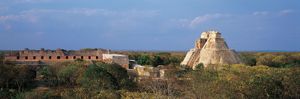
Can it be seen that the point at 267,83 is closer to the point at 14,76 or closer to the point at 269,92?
the point at 269,92

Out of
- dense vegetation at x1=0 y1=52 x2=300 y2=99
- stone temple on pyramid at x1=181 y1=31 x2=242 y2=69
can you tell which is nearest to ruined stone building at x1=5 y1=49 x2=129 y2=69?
dense vegetation at x1=0 y1=52 x2=300 y2=99

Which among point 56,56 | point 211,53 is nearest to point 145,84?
point 211,53

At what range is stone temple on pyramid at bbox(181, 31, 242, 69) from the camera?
46.8 m

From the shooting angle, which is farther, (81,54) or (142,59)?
(142,59)

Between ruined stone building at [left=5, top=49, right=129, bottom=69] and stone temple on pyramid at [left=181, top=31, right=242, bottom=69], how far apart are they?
792 centimetres

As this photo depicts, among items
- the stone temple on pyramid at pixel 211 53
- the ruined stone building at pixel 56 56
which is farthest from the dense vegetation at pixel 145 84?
the stone temple on pyramid at pixel 211 53

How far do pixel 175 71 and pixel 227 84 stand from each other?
52.0 feet

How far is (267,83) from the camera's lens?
24.4 meters

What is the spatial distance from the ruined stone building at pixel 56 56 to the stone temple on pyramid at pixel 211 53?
792 cm

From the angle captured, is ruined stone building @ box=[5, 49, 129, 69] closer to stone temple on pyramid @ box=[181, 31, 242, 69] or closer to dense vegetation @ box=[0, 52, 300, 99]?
dense vegetation @ box=[0, 52, 300, 99]

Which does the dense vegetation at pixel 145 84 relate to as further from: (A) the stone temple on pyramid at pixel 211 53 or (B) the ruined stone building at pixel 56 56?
(A) the stone temple on pyramid at pixel 211 53

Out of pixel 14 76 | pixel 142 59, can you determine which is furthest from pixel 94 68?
pixel 142 59

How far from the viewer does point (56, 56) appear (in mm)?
49188

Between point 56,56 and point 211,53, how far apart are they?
17.0 meters
